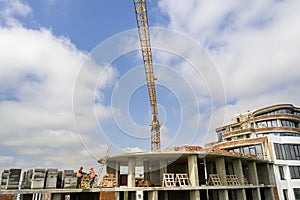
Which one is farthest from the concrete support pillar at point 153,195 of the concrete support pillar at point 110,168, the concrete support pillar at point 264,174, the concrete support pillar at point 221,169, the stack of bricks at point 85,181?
the concrete support pillar at point 264,174

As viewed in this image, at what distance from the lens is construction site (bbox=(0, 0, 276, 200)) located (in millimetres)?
14903

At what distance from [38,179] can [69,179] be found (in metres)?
2.07

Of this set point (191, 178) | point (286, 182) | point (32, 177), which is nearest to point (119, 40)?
point (32, 177)

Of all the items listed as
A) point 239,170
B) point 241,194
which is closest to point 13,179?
point 241,194

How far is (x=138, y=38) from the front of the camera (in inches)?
1433

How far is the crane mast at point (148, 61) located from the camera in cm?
3375

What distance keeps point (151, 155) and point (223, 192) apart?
809cm

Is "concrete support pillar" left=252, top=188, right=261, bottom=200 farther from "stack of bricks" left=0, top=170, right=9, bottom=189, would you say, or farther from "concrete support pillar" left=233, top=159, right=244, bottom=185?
"stack of bricks" left=0, top=170, right=9, bottom=189

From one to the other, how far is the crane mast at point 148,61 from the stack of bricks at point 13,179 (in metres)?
26.8

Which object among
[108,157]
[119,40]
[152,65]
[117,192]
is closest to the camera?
[117,192]

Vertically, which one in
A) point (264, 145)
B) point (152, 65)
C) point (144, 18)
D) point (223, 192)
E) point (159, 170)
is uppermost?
point (144, 18)

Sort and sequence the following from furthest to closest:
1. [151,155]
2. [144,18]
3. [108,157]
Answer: [144,18] < [108,157] < [151,155]

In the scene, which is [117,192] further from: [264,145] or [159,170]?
[264,145]

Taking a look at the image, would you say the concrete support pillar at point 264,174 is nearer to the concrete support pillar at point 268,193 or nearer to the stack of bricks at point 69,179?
the concrete support pillar at point 268,193
